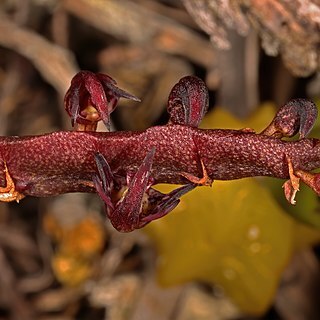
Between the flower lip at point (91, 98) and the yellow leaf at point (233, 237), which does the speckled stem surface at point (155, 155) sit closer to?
the flower lip at point (91, 98)

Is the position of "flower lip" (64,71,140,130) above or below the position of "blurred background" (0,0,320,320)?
above

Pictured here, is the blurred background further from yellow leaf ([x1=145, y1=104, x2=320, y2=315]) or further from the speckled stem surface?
the speckled stem surface

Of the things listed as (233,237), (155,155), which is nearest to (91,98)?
(155,155)

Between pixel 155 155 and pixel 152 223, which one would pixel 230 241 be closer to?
pixel 152 223

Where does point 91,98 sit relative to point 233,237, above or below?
above

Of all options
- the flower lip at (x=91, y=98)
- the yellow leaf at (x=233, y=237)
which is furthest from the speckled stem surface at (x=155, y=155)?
the yellow leaf at (x=233, y=237)

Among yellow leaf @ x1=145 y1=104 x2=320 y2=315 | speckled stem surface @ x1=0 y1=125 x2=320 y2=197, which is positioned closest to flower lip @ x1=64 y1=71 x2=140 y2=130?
speckled stem surface @ x1=0 y1=125 x2=320 y2=197
